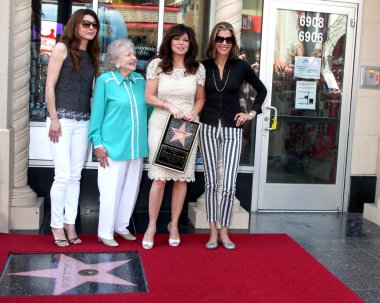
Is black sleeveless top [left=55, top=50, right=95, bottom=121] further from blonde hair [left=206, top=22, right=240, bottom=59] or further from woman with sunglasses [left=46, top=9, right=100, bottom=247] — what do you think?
blonde hair [left=206, top=22, right=240, bottom=59]

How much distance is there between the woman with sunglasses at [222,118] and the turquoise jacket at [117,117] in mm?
540

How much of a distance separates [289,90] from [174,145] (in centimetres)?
233

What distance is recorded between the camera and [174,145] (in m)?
4.38

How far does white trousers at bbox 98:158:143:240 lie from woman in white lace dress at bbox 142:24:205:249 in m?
0.21

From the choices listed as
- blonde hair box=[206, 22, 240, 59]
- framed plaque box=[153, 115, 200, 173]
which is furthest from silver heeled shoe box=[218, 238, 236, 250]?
blonde hair box=[206, 22, 240, 59]

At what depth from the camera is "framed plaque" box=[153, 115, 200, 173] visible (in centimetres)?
437

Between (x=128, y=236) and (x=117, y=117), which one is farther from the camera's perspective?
(x=128, y=236)

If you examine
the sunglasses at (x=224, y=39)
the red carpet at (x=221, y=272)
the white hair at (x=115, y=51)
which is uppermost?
the sunglasses at (x=224, y=39)

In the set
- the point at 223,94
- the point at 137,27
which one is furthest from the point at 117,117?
the point at 137,27

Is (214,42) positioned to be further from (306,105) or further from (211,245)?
(306,105)

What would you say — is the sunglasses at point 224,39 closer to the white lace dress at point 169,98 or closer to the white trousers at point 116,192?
the white lace dress at point 169,98

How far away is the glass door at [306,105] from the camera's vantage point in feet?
20.3

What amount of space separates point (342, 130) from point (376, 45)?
3.33 ft

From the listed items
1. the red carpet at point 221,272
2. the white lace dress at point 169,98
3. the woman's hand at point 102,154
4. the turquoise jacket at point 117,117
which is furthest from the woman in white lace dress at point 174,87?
the red carpet at point 221,272
